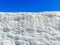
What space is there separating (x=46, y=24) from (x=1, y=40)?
1.36m

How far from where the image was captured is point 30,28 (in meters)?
4.90

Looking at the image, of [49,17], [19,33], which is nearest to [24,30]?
[19,33]

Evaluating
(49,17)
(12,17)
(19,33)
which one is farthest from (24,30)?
(49,17)

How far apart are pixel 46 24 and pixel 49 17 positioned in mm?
233

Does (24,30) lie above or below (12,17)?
below

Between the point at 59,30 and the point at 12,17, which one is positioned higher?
the point at 12,17

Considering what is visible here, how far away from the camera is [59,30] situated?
4.90 metres

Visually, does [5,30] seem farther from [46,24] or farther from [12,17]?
[46,24]

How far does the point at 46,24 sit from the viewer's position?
496cm

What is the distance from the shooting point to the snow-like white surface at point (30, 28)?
15.4 ft

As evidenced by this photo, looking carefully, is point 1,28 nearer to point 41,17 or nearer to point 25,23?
point 25,23

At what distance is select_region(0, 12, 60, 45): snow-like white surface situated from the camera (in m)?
4.70

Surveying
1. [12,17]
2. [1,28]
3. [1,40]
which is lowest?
[1,40]

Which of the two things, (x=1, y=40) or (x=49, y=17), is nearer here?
(x=1, y=40)
